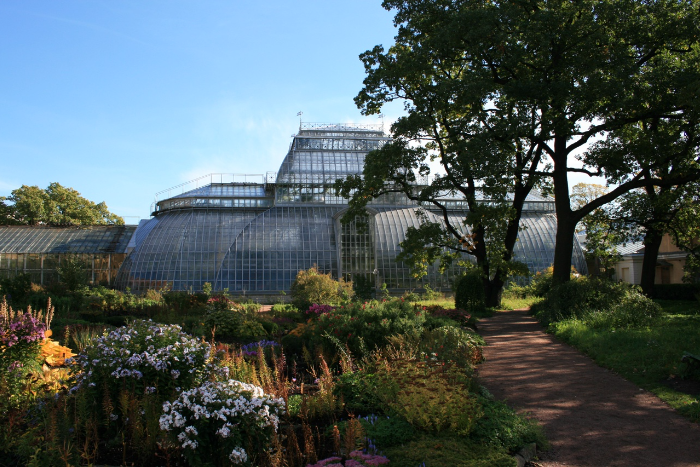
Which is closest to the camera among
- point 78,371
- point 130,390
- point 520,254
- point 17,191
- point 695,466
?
point 695,466

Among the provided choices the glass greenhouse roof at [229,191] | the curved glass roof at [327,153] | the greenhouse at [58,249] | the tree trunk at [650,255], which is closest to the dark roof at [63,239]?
the greenhouse at [58,249]

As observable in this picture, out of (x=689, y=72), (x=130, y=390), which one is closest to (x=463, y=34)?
(x=689, y=72)

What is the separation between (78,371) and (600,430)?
253 inches

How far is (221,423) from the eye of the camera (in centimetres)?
446

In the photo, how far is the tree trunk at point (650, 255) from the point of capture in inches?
899

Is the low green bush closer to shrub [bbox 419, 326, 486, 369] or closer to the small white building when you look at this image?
the small white building

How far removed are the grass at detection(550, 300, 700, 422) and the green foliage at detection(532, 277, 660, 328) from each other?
0.51 m

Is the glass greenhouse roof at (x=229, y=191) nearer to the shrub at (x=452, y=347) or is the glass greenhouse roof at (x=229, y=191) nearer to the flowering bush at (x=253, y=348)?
the flowering bush at (x=253, y=348)

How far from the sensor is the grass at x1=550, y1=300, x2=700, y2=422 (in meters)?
7.79

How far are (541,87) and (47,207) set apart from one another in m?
43.1

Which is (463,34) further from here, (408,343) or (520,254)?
(520,254)

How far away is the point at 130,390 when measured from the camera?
5613mm

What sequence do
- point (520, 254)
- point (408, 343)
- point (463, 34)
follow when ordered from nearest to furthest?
point (408, 343), point (463, 34), point (520, 254)

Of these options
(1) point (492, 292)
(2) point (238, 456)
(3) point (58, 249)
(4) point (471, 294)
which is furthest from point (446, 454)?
(3) point (58, 249)
